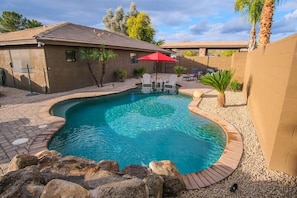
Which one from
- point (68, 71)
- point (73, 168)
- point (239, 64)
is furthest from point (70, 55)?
point (239, 64)

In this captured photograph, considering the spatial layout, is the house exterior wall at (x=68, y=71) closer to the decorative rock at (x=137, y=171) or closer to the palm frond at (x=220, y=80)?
the palm frond at (x=220, y=80)

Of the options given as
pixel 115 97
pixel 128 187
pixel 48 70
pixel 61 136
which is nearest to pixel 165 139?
pixel 61 136

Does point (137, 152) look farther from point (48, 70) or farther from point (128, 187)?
point (48, 70)

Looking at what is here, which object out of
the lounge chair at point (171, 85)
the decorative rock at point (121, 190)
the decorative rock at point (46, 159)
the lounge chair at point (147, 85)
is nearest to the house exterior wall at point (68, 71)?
the lounge chair at point (147, 85)

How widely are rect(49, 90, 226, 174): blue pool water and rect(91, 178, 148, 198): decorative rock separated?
2.66 metres

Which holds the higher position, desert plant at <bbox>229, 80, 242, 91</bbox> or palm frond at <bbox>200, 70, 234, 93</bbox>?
palm frond at <bbox>200, 70, 234, 93</bbox>

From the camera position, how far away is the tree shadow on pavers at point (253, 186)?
9.32ft

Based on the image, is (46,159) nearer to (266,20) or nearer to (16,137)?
(16,137)

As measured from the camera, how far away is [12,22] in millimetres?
27266

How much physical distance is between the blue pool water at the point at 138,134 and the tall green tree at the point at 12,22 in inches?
1140

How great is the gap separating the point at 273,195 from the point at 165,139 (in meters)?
3.22

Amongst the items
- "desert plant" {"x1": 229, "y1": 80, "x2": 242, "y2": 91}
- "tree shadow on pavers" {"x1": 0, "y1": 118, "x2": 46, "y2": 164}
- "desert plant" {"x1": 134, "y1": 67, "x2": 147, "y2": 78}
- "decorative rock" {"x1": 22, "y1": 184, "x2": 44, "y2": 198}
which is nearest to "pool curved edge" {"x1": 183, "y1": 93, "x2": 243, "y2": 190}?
"decorative rock" {"x1": 22, "y1": 184, "x2": 44, "y2": 198}

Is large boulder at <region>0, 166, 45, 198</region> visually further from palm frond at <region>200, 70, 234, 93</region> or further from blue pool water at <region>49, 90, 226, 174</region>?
palm frond at <region>200, 70, 234, 93</region>

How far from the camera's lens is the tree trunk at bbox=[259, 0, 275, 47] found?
8.77 m
